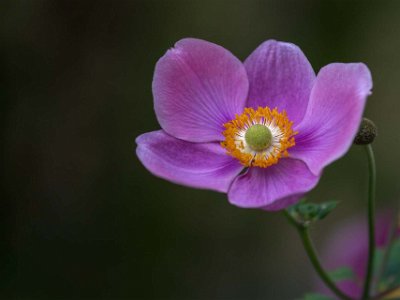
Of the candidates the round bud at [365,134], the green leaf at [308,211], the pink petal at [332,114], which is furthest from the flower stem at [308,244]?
the round bud at [365,134]

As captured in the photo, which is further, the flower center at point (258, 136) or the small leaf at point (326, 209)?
the flower center at point (258, 136)

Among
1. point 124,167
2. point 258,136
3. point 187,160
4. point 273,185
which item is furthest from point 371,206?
point 124,167

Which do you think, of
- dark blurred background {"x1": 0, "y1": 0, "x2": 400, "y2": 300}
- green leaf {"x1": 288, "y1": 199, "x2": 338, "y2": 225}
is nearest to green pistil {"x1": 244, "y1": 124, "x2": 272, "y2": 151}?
green leaf {"x1": 288, "y1": 199, "x2": 338, "y2": 225}

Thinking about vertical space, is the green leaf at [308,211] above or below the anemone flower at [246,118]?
below

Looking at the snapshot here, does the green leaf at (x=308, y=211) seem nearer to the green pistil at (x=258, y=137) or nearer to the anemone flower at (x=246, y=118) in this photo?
the anemone flower at (x=246, y=118)

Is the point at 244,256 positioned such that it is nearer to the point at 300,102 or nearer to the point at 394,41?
the point at 394,41

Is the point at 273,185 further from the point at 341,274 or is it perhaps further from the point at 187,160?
the point at 341,274

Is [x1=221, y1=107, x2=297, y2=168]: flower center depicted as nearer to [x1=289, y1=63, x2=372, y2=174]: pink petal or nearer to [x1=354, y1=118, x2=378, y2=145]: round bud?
[x1=289, y1=63, x2=372, y2=174]: pink petal

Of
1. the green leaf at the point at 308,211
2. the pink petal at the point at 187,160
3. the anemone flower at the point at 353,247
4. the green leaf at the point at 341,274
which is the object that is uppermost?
the pink petal at the point at 187,160
